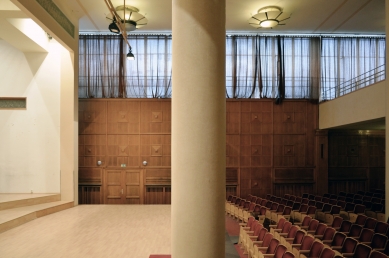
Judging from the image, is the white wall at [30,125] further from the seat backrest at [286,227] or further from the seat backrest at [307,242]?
the seat backrest at [307,242]

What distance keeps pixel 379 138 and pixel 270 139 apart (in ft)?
15.4

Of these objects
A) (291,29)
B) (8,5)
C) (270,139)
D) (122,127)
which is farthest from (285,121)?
(8,5)

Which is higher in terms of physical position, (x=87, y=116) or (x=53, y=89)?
(x=53, y=89)

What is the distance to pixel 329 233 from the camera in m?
5.34

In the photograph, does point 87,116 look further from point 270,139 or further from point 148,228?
point 270,139

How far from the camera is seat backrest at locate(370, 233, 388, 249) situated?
4.71 metres

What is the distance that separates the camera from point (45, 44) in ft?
33.0

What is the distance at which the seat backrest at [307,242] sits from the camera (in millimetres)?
4762

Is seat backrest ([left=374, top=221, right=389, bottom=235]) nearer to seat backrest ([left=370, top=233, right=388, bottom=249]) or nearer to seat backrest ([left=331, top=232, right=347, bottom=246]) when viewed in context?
seat backrest ([left=370, top=233, right=388, bottom=249])

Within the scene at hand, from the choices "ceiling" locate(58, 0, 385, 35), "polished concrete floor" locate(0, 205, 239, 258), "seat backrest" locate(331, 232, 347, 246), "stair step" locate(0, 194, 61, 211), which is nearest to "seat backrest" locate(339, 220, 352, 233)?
"seat backrest" locate(331, 232, 347, 246)

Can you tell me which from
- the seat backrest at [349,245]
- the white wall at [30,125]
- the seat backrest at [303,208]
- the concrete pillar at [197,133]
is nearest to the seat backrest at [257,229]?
the seat backrest at [349,245]

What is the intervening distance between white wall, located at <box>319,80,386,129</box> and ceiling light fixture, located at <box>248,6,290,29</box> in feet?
11.5

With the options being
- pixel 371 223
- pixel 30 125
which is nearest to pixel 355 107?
pixel 371 223

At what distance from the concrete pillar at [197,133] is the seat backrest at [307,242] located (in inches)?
128
